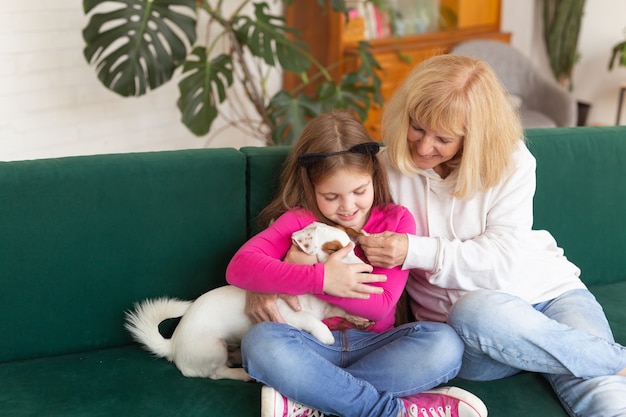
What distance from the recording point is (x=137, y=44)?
9.21ft

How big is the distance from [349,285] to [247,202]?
0.45m

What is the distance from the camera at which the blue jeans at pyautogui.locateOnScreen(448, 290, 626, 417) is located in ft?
5.41

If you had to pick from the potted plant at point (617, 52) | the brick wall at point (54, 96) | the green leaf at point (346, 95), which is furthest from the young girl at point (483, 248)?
the potted plant at point (617, 52)

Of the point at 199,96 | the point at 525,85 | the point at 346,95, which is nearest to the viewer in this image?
the point at 199,96

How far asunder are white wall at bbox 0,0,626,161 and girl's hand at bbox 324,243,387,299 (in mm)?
2000

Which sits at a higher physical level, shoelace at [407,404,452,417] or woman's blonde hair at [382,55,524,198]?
woman's blonde hair at [382,55,524,198]

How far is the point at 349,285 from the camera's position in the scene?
166cm

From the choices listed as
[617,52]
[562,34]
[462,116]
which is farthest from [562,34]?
[462,116]

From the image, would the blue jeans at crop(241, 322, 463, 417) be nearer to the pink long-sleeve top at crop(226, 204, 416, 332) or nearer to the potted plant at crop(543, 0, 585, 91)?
the pink long-sleeve top at crop(226, 204, 416, 332)

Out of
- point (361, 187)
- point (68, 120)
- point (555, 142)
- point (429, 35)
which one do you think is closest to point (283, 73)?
point (429, 35)

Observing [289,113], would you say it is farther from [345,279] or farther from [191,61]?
[345,279]

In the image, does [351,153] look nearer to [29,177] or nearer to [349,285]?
[349,285]

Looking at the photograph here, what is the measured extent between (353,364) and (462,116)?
64 centimetres

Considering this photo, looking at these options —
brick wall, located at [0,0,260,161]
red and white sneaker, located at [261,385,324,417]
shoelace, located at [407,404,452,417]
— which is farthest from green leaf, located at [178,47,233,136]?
shoelace, located at [407,404,452,417]
